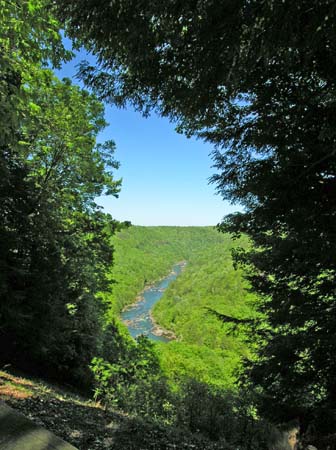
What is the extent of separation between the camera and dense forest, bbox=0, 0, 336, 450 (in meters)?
2.40

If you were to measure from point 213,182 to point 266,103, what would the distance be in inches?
66.7

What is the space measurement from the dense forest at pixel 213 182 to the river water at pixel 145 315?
1514 inches

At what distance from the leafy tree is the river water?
43.4 metres

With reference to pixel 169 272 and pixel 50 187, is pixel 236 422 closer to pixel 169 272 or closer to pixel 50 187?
pixel 50 187

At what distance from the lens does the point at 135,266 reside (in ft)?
357

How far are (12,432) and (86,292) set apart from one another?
39.5 feet

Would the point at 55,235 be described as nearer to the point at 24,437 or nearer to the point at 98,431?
the point at 98,431

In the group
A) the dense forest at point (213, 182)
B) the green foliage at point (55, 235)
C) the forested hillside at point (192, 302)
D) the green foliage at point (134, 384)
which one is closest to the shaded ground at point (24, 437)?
the dense forest at point (213, 182)

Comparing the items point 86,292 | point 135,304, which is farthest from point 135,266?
point 86,292

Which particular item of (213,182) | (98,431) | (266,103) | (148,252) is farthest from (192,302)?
(266,103)

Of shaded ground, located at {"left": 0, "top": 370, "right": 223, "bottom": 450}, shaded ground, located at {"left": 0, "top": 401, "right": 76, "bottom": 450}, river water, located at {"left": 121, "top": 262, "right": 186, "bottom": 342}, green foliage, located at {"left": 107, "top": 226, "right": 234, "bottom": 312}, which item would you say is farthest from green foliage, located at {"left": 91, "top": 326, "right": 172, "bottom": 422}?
green foliage, located at {"left": 107, "top": 226, "right": 234, "bottom": 312}

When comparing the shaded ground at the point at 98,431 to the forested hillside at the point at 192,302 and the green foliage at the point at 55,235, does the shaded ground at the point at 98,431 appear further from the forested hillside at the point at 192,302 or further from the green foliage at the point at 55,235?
the green foliage at the point at 55,235

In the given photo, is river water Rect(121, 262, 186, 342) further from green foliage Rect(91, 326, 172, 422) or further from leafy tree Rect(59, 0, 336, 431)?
leafy tree Rect(59, 0, 336, 431)

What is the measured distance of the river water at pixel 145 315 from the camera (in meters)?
65.1
